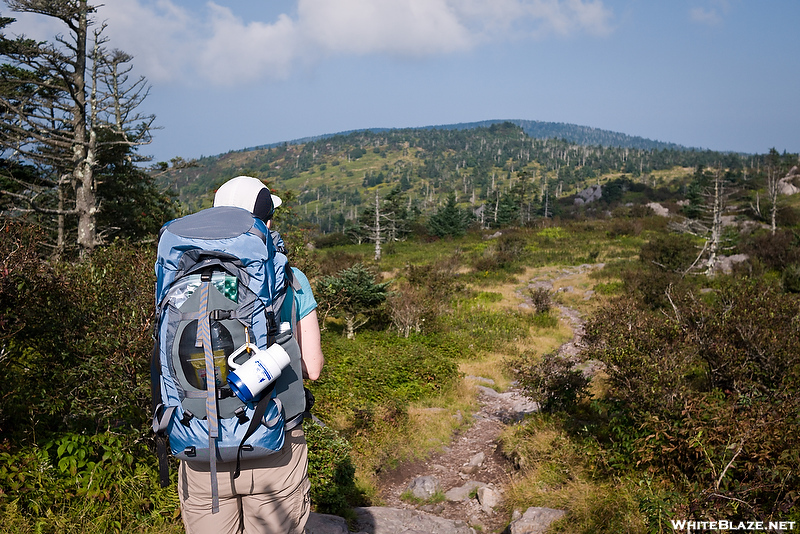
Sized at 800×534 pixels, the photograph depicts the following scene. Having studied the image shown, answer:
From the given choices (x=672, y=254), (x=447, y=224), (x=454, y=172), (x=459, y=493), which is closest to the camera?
(x=459, y=493)

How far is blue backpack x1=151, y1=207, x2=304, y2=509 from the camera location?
170 cm

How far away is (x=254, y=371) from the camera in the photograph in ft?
5.50

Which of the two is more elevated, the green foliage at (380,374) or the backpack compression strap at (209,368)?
the backpack compression strap at (209,368)

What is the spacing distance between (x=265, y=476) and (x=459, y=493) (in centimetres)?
430

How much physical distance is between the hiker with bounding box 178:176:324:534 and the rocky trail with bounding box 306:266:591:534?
6.34ft

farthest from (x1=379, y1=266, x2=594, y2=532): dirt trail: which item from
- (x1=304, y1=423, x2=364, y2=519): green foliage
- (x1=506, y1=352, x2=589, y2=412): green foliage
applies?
(x1=304, y1=423, x2=364, y2=519): green foliage

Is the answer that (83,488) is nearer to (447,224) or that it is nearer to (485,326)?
(485,326)

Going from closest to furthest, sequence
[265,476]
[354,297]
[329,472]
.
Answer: [265,476] → [329,472] → [354,297]

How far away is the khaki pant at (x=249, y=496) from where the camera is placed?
1.87m

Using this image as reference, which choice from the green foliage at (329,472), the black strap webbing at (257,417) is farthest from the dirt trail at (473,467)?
the black strap webbing at (257,417)

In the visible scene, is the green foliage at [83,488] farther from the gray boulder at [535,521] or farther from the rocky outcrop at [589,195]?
the rocky outcrop at [589,195]

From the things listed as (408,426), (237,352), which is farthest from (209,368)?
(408,426)

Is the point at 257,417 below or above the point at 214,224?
below

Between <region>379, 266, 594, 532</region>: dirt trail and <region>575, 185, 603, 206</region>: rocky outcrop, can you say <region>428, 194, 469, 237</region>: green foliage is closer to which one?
<region>575, 185, 603, 206</region>: rocky outcrop
